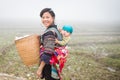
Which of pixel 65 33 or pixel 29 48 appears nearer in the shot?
pixel 29 48

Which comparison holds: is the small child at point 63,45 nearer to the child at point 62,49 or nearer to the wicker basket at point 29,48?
the child at point 62,49

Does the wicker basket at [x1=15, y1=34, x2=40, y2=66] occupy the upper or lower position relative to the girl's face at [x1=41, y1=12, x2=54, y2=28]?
lower

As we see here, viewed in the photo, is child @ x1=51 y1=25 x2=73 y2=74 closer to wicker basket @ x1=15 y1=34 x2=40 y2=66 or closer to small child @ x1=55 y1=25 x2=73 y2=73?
small child @ x1=55 y1=25 x2=73 y2=73

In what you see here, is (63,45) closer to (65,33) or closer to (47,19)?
(65,33)

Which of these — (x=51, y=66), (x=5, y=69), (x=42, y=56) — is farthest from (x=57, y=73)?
(x=5, y=69)

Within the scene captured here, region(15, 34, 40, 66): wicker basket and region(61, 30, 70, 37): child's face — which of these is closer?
region(15, 34, 40, 66): wicker basket

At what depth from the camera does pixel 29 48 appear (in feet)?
14.9

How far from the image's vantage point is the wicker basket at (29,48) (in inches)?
177

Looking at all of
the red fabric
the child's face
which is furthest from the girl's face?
the red fabric

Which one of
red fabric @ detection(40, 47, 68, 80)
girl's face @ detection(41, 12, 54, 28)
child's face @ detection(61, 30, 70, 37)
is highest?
girl's face @ detection(41, 12, 54, 28)

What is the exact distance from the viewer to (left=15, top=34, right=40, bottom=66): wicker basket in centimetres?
449

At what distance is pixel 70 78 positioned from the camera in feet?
37.7

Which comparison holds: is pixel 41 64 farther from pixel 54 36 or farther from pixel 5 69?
pixel 5 69

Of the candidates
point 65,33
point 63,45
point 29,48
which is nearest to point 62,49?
point 63,45
